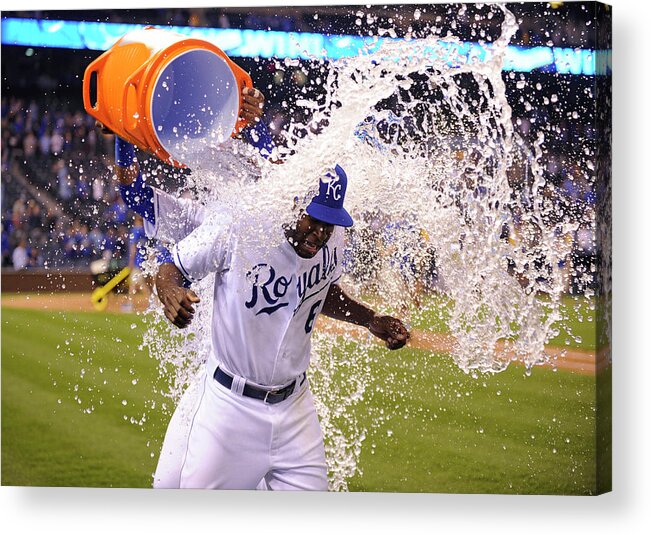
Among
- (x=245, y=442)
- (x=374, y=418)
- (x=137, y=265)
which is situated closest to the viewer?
(x=245, y=442)

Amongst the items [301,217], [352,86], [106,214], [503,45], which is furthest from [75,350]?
[503,45]

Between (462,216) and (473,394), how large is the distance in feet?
2.45

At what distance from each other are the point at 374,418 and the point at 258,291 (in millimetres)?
771

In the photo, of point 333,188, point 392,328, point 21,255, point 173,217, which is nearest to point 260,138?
point 333,188

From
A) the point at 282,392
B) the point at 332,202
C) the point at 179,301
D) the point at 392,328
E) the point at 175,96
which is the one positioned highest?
the point at 175,96

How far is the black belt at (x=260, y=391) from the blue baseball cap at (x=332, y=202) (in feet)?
2.26

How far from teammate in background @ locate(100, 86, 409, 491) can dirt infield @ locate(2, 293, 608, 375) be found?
21 centimetres

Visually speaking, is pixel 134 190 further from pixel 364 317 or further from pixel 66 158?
pixel 364 317

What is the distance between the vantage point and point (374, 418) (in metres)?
5.00

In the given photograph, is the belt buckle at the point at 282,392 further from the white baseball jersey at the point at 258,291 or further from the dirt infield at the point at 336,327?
the dirt infield at the point at 336,327

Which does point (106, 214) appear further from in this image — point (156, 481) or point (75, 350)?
point (156, 481)

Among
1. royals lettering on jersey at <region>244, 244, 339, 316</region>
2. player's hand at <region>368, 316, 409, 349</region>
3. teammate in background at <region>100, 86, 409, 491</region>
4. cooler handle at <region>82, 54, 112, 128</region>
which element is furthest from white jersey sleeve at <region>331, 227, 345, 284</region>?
cooler handle at <region>82, 54, 112, 128</region>

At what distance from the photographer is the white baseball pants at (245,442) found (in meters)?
4.67

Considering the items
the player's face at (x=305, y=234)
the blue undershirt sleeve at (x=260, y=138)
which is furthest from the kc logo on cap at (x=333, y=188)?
the blue undershirt sleeve at (x=260, y=138)
